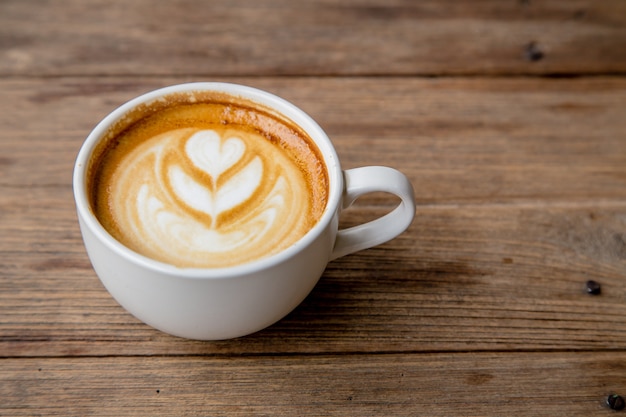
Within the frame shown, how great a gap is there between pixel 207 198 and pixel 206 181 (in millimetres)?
30

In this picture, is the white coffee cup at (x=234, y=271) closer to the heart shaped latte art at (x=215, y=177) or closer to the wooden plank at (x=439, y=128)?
the heart shaped latte art at (x=215, y=177)

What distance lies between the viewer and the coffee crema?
78 cm

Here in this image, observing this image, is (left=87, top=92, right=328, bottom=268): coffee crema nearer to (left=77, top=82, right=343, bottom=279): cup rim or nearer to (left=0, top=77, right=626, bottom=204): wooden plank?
(left=77, top=82, right=343, bottom=279): cup rim

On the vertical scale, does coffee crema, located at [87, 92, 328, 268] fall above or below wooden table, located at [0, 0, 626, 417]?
above

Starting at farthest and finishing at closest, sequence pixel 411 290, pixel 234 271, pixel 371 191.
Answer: pixel 411 290 < pixel 371 191 < pixel 234 271

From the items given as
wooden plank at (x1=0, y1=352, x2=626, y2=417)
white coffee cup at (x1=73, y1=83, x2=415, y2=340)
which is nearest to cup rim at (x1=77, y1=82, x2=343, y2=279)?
white coffee cup at (x1=73, y1=83, x2=415, y2=340)

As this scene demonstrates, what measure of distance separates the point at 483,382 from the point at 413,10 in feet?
2.73

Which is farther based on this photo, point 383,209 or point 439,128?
point 439,128

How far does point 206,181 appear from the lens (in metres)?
0.85

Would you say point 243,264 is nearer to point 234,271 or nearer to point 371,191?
point 234,271

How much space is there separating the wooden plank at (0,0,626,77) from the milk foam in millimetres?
386

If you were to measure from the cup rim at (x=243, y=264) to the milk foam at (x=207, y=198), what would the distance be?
0.04 metres

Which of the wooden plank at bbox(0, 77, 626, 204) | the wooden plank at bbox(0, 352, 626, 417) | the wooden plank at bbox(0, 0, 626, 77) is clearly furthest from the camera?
the wooden plank at bbox(0, 0, 626, 77)

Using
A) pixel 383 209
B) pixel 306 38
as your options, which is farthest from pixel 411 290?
pixel 306 38
